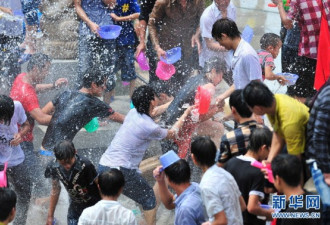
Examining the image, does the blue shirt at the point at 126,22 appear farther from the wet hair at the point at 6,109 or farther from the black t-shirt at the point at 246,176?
the black t-shirt at the point at 246,176

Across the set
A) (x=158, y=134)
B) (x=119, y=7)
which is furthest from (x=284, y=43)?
(x=158, y=134)

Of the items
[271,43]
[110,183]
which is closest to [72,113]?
[110,183]

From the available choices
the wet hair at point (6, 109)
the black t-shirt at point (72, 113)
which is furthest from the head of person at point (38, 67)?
the wet hair at point (6, 109)

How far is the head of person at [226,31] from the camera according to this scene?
646 cm

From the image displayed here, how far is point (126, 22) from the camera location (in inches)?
339

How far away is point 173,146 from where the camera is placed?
7.07 m

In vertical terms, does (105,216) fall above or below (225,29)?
below

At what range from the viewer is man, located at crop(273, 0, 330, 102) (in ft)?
24.4

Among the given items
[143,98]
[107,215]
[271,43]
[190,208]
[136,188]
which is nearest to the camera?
[190,208]

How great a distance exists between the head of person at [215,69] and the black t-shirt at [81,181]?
199 cm

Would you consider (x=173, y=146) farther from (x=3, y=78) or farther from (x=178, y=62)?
(x=3, y=78)

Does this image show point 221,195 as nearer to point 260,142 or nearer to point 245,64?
point 260,142

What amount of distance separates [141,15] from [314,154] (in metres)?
4.14

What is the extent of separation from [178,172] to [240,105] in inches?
32.3
